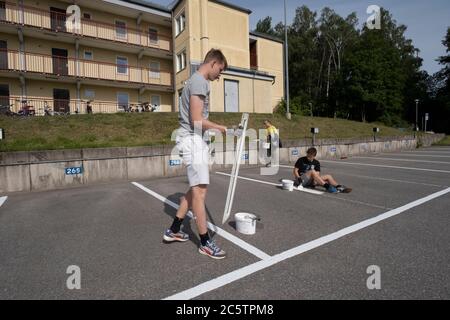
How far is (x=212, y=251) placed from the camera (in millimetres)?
2912

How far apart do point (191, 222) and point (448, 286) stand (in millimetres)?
3032

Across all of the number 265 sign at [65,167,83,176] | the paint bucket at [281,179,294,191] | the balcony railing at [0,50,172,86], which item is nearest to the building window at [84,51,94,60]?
the balcony railing at [0,50,172,86]

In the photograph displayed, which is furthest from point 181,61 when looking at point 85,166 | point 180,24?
point 85,166

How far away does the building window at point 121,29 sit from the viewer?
71.6 feet

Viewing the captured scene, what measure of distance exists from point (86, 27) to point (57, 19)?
74.1 inches

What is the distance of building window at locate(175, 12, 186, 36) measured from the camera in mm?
21689

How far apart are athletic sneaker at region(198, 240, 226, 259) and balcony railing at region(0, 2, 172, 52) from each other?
21.5 m

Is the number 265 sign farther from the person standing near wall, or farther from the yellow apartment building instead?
the yellow apartment building

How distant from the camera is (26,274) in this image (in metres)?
2.63

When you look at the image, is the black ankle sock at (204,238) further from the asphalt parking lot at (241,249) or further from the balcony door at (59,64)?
the balcony door at (59,64)

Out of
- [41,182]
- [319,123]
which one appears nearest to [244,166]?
[41,182]

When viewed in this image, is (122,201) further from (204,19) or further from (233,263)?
(204,19)

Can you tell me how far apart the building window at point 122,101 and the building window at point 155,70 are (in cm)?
285

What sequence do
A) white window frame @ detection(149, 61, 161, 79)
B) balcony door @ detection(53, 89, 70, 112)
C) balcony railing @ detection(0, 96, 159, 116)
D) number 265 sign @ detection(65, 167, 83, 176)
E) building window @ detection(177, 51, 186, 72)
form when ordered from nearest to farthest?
number 265 sign @ detection(65, 167, 83, 176) → balcony railing @ detection(0, 96, 159, 116) → balcony door @ detection(53, 89, 70, 112) → building window @ detection(177, 51, 186, 72) → white window frame @ detection(149, 61, 161, 79)
